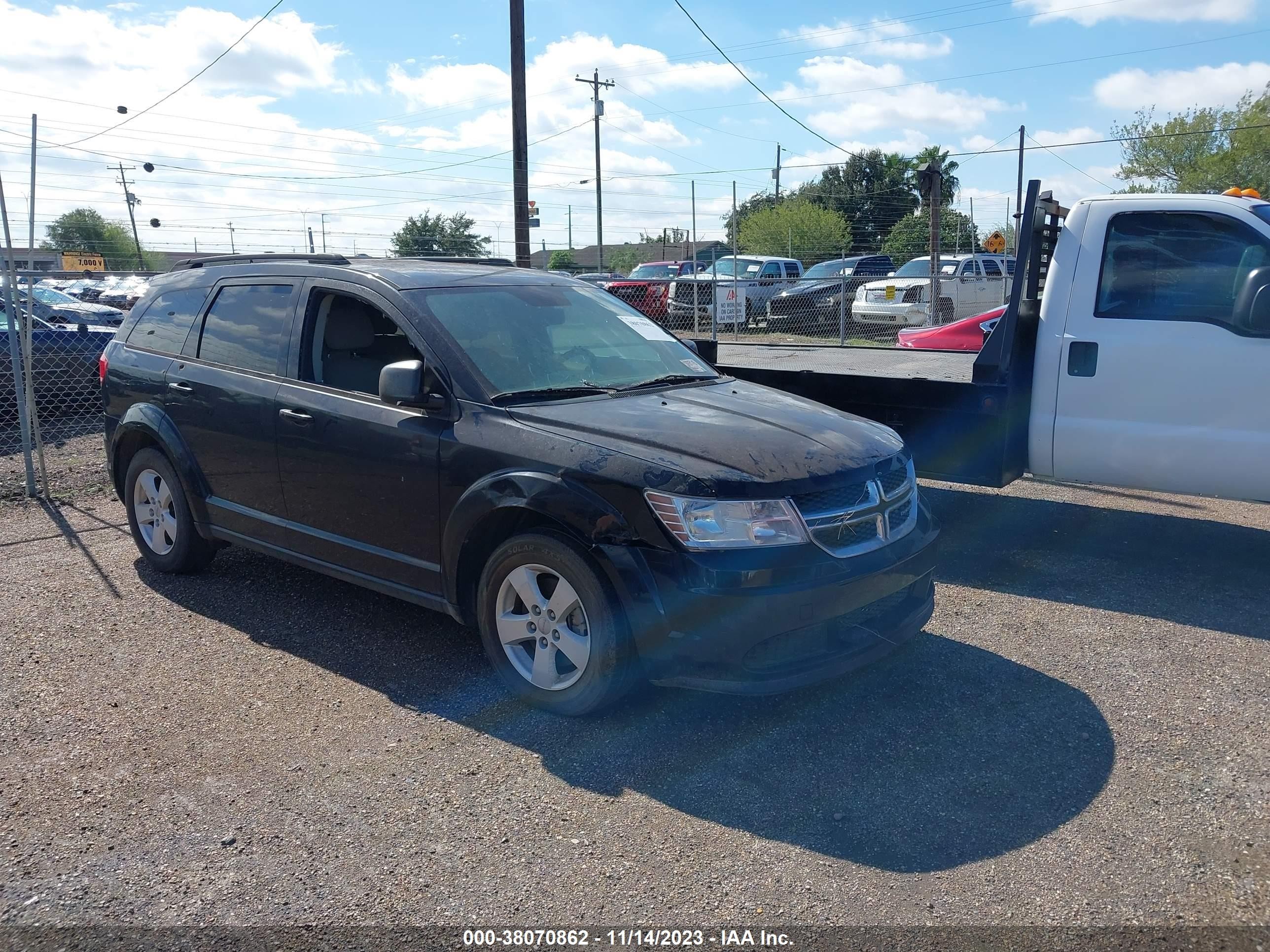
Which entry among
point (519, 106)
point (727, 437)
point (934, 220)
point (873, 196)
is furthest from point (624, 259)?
point (727, 437)

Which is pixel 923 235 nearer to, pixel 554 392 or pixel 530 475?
pixel 554 392

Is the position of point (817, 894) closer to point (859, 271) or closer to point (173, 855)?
point (173, 855)

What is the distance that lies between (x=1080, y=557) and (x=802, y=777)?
3455 millimetres

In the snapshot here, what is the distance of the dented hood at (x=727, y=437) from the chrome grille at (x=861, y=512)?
5cm

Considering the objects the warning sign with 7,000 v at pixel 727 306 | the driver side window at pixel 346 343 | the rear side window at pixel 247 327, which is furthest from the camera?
the warning sign with 7,000 v at pixel 727 306

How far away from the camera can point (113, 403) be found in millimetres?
6039

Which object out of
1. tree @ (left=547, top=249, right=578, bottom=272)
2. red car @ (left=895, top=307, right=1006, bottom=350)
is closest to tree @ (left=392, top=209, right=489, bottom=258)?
tree @ (left=547, top=249, right=578, bottom=272)

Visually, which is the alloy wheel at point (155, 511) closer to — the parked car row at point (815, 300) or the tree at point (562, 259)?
the parked car row at point (815, 300)

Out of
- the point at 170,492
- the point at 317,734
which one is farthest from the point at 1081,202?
the point at 170,492

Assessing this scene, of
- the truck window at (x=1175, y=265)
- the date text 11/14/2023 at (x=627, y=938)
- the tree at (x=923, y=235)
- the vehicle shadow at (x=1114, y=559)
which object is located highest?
the tree at (x=923, y=235)

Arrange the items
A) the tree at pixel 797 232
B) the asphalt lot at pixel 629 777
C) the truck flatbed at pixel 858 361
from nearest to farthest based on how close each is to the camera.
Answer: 1. the asphalt lot at pixel 629 777
2. the truck flatbed at pixel 858 361
3. the tree at pixel 797 232

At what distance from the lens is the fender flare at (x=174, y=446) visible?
547 centimetres

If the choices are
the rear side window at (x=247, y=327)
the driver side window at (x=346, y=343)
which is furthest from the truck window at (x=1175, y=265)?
the rear side window at (x=247, y=327)

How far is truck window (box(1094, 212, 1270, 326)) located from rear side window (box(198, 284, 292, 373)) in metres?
4.41
